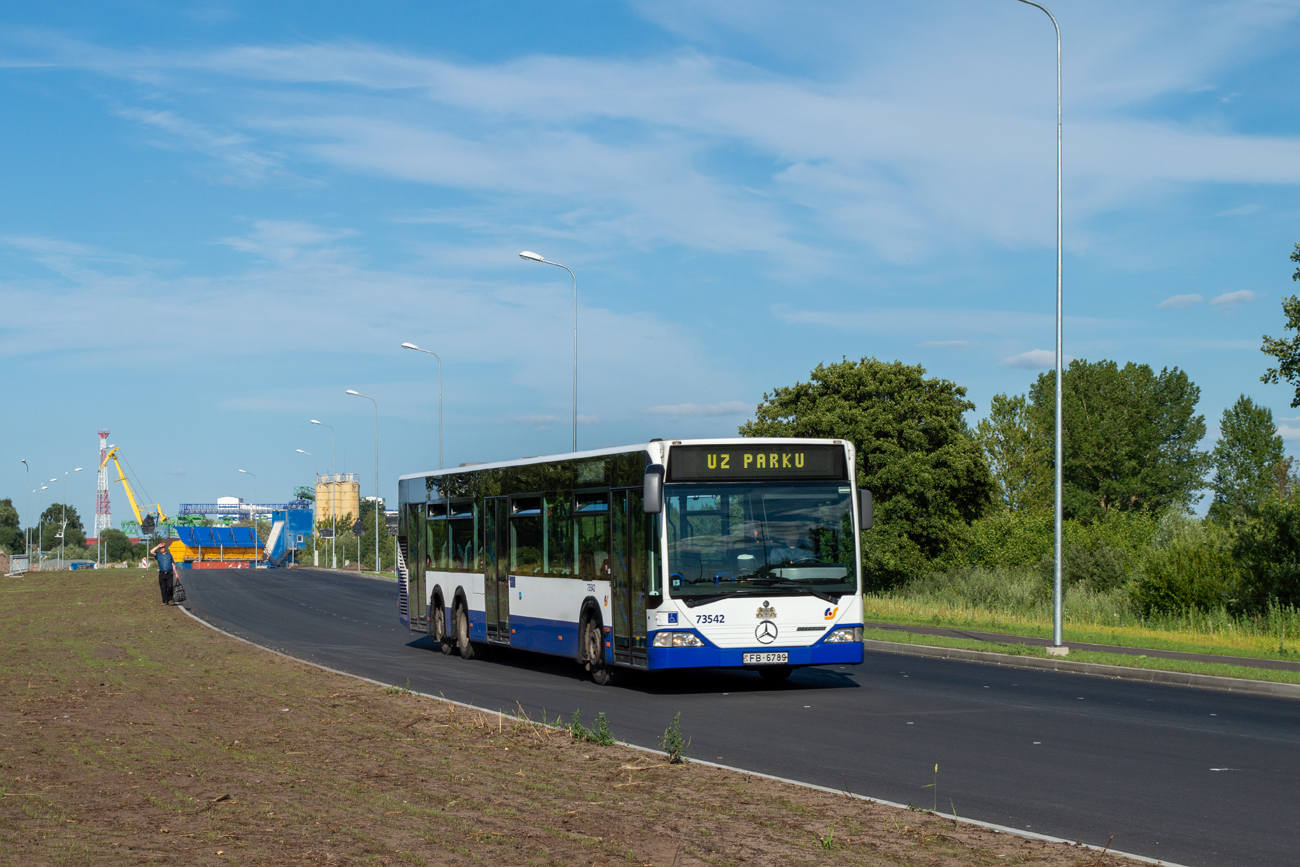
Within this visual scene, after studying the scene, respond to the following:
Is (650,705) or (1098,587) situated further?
(1098,587)

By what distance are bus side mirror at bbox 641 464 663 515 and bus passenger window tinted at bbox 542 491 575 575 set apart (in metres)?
3.04

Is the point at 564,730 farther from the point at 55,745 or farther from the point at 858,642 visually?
the point at 858,642

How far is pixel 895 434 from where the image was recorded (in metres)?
43.8

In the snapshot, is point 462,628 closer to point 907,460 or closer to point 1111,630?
point 1111,630

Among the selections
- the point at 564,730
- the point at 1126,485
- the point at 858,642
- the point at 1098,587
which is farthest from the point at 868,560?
the point at 1126,485

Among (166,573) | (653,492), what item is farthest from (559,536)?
(166,573)

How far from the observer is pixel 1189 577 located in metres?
29.5

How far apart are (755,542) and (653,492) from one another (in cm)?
147

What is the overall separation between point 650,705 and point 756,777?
560cm

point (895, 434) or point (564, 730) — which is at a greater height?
point (895, 434)

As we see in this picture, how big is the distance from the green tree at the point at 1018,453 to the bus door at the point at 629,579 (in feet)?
218

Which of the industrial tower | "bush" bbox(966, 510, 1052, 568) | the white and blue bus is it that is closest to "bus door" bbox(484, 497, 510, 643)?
the white and blue bus

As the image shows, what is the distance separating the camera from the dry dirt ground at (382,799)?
6594 mm

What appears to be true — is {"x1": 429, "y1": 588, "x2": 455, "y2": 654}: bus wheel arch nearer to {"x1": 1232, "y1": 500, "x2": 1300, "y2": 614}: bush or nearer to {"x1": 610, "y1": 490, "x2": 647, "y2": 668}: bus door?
{"x1": 610, "y1": 490, "x2": 647, "y2": 668}: bus door
